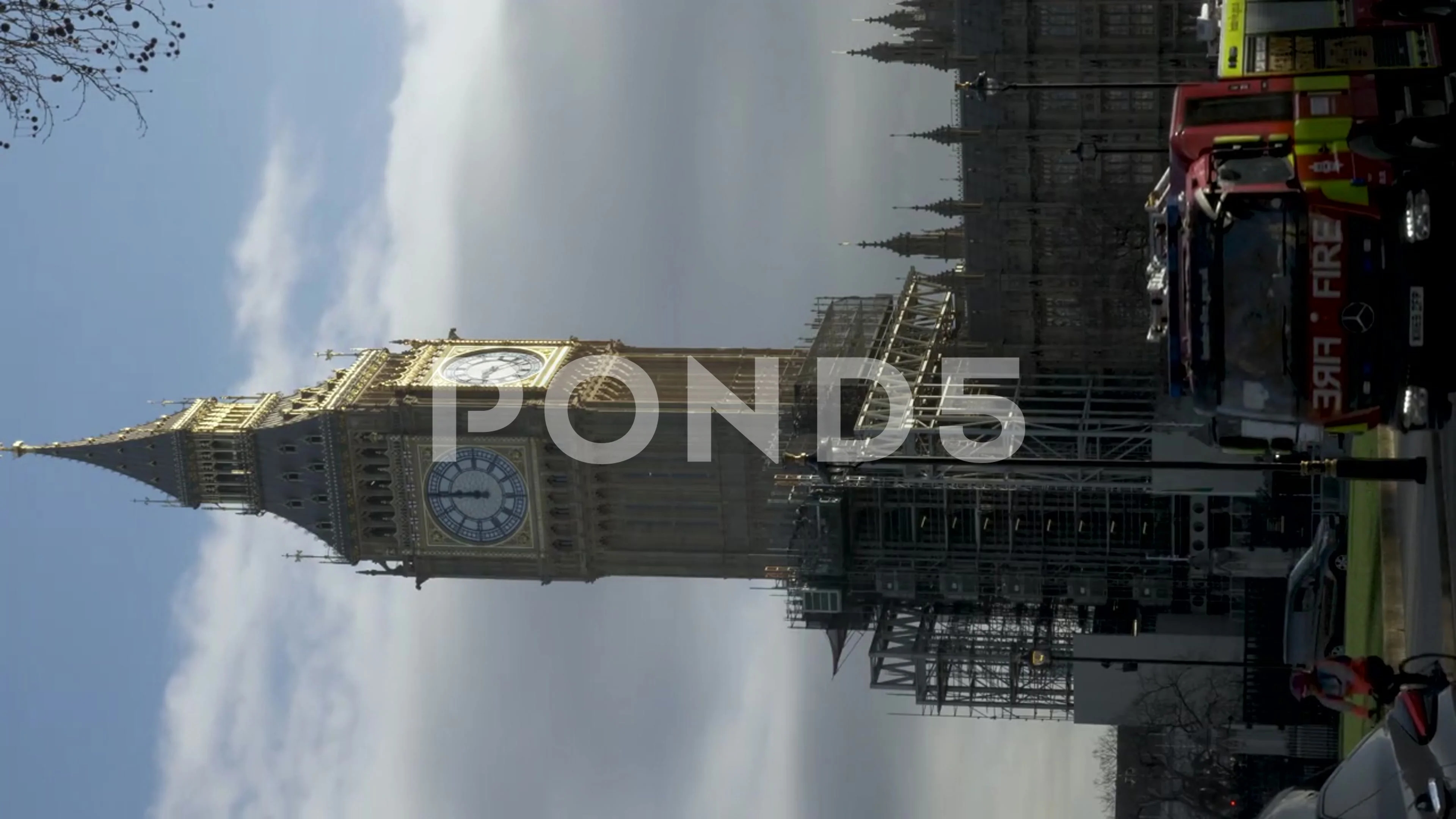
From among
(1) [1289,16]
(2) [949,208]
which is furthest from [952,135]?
(1) [1289,16]

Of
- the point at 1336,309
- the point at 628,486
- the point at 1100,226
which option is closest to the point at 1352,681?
the point at 1336,309

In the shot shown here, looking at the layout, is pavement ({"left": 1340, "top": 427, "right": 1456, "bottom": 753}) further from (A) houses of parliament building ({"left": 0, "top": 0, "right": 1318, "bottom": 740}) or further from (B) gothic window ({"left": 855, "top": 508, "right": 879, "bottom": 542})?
(B) gothic window ({"left": 855, "top": 508, "right": 879, "bottom": 542})

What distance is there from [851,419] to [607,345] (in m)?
13.3

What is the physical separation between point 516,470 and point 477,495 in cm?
222

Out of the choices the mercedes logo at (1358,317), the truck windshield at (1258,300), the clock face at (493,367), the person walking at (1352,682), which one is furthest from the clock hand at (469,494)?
the mercedes logo at (1358,317)

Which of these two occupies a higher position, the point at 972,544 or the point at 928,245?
the point at 928,245

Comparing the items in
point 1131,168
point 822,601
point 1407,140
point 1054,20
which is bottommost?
point 822,601

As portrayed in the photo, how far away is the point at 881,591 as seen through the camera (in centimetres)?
7288

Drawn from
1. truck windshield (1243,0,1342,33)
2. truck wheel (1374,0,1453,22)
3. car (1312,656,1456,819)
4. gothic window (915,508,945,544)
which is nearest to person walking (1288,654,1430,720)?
car (1312,656,1456,819)

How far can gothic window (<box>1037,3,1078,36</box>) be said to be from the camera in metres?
67.2

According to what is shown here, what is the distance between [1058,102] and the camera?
6819 cm

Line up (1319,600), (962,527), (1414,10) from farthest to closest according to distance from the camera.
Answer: (962,527), (1319,600), (1414,10)

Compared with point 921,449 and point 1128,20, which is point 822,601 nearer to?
point 921,449

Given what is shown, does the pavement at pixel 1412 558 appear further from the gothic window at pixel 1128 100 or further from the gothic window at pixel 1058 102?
the gothic window at pixel 1058 102
